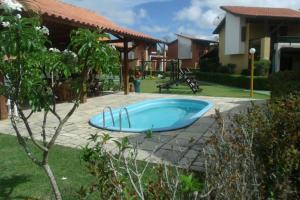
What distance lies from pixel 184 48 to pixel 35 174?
4854cm

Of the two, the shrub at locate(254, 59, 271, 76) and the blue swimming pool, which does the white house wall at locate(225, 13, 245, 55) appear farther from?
the blue swimming pool

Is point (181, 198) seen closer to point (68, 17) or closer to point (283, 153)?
point (283, 153)

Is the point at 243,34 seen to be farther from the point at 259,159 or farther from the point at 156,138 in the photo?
the point at 259,159

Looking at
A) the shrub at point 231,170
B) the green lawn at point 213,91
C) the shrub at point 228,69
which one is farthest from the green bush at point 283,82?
the shrub at point 228,69

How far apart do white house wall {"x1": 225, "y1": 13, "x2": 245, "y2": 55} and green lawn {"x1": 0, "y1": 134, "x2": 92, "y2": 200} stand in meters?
28.2

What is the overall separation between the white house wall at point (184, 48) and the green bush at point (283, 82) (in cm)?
4156

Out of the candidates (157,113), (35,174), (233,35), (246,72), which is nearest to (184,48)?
(233,35)

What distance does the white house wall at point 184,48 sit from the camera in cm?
5056

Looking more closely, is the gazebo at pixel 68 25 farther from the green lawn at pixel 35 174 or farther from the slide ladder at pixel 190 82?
the green lawn at pixel 35 174

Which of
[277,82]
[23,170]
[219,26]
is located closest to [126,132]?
[23,170]

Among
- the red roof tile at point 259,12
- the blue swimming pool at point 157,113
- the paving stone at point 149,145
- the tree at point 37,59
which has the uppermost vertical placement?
the red roof tile at point 259,12

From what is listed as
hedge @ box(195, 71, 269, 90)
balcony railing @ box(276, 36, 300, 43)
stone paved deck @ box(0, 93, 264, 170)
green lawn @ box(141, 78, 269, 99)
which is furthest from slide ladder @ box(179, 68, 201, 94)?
balcony railing @ box(276, 36, 300, 43)

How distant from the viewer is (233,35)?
3303 centimetres

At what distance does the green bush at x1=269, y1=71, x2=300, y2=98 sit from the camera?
756cm
